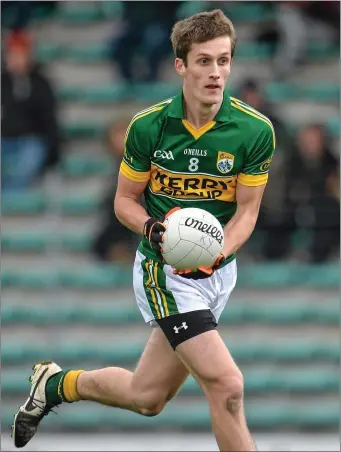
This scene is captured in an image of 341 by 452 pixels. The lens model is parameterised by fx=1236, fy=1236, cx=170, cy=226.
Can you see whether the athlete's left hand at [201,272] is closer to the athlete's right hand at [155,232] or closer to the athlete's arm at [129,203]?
the athlete's right hand at [155,232]

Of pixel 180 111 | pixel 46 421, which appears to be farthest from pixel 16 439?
pixel 46 421

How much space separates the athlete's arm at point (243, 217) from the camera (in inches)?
257

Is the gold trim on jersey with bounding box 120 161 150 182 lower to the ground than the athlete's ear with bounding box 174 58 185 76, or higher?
lower

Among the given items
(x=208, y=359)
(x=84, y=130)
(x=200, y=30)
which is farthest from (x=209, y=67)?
(x=84, y=130)

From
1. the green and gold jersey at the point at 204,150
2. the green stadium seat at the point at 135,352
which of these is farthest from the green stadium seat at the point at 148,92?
the green and gold jersey at the point at 204,150

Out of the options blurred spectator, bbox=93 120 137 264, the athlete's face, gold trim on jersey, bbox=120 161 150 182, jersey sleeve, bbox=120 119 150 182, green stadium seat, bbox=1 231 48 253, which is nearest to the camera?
the athlete's face

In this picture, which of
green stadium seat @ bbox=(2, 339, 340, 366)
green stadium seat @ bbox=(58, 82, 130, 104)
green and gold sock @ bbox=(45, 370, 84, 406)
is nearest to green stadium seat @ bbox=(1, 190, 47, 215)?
green stadium seat @ bbox=(58, 82, 130, 104)

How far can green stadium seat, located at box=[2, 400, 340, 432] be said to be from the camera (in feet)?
35.9

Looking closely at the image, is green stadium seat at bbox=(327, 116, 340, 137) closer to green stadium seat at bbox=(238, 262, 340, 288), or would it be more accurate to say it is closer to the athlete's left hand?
green stadium seat at bbox=(238, 262, 340, 288)

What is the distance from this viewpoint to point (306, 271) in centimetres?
1128

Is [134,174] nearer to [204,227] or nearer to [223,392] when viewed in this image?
[204,227]

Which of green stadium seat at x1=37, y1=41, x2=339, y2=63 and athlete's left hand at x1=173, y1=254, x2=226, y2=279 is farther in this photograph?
green stadium seat at x1=37, y1=41, x2=339, y2=63

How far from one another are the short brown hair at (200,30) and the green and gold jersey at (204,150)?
30 centimetres

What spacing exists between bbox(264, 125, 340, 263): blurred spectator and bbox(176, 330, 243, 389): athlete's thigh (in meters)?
4.53
